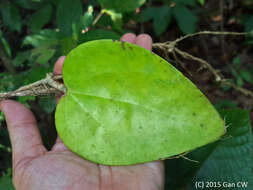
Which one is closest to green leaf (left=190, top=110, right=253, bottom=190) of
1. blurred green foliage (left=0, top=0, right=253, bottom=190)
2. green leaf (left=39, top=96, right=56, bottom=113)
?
blurred green foliage (left=0, top=0, right=253, bottom=190)

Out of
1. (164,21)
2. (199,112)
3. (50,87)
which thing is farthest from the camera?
(164,21)

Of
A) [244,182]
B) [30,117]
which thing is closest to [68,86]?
[30,117]

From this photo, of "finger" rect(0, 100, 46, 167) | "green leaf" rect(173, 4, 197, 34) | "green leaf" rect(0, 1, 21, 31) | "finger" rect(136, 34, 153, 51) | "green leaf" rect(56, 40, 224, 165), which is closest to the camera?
"green leaf" rect(56, 40, 224, 165)

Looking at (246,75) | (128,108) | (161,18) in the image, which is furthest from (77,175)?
(246,75)

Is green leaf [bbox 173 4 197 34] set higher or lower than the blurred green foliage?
higher

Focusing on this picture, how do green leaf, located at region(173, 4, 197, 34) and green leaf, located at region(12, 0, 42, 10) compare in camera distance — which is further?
green leaf, located at region(173, 4, 197, 34)

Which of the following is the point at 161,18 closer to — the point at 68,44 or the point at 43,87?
the point at 68,44

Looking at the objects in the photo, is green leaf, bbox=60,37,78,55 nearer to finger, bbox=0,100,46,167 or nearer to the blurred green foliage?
the blurred green foliage

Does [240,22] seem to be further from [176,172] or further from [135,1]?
[176,172]
